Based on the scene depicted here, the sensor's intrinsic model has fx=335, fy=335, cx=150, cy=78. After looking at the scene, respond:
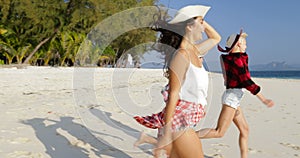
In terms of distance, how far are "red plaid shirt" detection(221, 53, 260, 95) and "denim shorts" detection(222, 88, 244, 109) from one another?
59 millimetres

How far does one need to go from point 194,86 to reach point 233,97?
1567mm

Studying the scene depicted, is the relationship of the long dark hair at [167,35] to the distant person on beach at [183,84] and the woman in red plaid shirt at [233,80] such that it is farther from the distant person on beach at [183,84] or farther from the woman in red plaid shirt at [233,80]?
the woman in red plaid shirt at [233,80]

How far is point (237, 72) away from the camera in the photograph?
156 inches

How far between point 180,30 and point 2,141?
3.52 meters

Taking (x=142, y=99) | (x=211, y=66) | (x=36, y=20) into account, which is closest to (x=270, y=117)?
(x=142, y=99)

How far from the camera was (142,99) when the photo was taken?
35.6 feet

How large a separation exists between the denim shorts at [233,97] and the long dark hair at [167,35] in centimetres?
143

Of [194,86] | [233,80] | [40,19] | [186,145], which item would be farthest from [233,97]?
[40,19]

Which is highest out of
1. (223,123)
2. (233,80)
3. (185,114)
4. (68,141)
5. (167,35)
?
(167,35)

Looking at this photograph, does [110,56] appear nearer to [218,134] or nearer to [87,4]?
[87,4]

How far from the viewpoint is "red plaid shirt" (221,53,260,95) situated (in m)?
3.94

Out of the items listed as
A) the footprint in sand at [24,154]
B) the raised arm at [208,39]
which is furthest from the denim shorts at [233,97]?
the footprint in sand at [24,154]

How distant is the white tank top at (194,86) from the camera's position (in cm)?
248

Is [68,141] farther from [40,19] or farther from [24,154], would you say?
[40,19]
